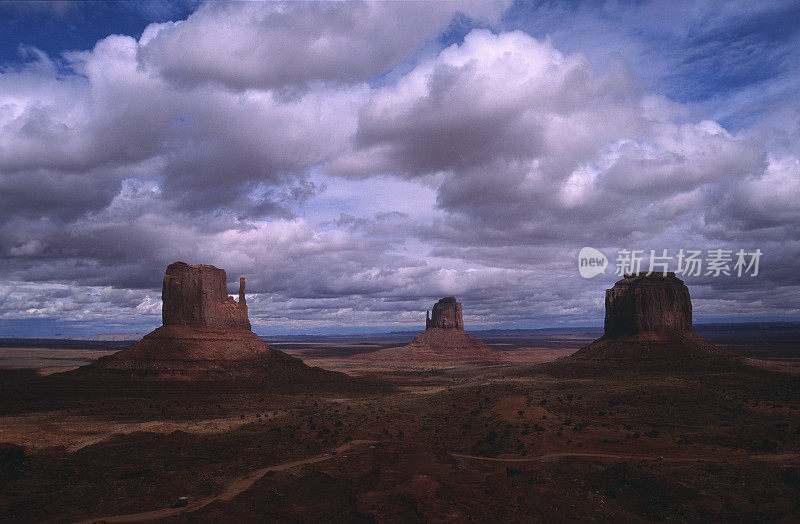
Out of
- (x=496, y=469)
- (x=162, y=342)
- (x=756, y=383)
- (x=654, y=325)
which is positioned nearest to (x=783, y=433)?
(x=496, y=469)

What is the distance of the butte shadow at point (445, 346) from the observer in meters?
173

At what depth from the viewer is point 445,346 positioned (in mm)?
183875

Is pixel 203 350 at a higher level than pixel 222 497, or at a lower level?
higher

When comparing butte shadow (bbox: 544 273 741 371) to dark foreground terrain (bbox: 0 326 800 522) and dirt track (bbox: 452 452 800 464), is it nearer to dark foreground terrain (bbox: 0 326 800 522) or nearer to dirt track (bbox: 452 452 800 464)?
dark foreground terrain (bbox: 0 326 800 522)

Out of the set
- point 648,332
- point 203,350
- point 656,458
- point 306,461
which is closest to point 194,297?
point 203,350

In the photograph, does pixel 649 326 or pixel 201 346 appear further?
pixel 649 326

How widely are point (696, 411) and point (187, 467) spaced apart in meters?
42.9

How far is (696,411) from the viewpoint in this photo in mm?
41062

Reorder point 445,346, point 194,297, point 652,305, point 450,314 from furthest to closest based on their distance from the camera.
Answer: point 450,314 < point 445,346 < point 652,305 < point 194,297

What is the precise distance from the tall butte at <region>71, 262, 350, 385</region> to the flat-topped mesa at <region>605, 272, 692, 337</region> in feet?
195

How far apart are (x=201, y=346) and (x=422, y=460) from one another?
2472 inches

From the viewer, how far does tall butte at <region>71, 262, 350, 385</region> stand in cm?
7012

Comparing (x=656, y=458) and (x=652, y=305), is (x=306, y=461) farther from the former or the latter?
(x=652, y=305)

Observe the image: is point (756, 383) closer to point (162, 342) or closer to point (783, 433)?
point (783, 433)
